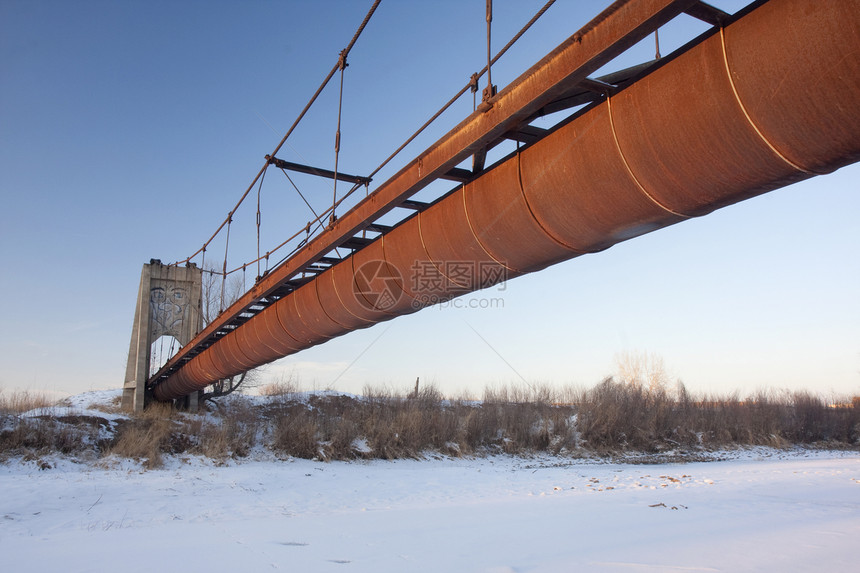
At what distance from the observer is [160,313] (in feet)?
70.1

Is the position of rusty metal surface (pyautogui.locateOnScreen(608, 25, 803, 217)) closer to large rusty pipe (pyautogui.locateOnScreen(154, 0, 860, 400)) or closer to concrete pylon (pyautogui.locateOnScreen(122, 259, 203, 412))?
large rusty pipe (pyautogui.locateOnScreen(154, 0, 860, 400))

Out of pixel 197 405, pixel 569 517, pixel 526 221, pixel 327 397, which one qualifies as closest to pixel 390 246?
pixel 526 221

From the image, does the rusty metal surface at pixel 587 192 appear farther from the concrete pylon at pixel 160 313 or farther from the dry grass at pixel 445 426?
the concrete pylon at pixel 160 313

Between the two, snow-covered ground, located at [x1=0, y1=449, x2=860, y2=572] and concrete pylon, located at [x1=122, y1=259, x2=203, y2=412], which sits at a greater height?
concrete pylon, located at [x1=122, y1=259, x2=203, y2=412]

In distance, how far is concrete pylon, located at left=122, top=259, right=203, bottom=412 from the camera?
20531 mm

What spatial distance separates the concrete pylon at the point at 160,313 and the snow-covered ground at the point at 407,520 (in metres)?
6.28

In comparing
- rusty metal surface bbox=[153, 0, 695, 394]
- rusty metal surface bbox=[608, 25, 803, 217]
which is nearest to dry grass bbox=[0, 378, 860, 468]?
rusty metal surface bbox=[153, 0, 695, 394]

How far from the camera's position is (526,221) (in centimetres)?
442

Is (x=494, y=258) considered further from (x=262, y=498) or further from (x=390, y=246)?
(x=262, y=498)

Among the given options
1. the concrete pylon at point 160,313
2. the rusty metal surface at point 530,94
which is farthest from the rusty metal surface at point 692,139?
the concrete pylon at point 160,313

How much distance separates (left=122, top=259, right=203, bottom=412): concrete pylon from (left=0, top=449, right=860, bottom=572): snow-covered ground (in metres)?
6.28

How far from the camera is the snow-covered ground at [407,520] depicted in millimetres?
6934

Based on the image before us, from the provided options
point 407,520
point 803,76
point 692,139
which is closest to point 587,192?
point 692,139

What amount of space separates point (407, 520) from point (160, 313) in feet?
51.9
